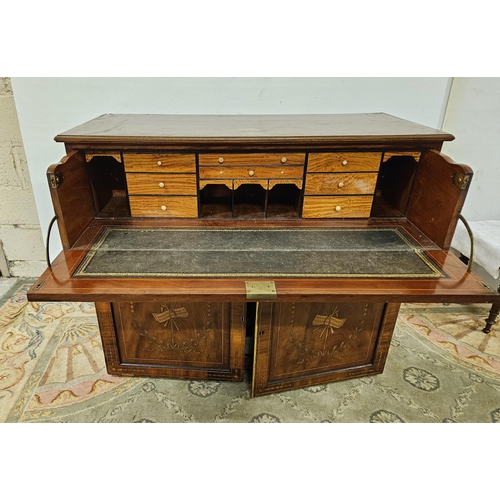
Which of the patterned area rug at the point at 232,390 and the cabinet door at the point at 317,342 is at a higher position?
the cabinet door at the point at 317,342

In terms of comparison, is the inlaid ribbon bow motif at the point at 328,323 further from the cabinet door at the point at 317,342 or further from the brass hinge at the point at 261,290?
the brass hinge at the point at 261,290

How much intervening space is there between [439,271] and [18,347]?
96.5 inches

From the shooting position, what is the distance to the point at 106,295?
1.32 meters

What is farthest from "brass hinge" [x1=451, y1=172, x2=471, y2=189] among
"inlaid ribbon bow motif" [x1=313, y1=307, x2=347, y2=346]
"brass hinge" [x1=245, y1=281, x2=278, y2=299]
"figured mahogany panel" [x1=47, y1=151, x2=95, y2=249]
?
"figured mahogany panel" [x1=47, y1=151, x2=95, y2=249]

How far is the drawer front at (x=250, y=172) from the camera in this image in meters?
1.75

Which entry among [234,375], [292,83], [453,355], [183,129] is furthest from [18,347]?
[453,355]

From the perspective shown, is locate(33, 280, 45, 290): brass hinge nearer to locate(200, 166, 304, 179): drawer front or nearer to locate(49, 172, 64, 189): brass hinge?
locate(49, 172, 64, 189): brass hinge

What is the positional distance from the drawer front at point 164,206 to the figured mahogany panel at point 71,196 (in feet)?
0.70

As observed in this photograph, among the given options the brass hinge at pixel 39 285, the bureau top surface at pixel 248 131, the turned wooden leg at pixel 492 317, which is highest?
the bureau top surface at pixel 248 131

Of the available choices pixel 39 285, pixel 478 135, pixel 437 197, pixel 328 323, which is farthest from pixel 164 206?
pixel 478 135

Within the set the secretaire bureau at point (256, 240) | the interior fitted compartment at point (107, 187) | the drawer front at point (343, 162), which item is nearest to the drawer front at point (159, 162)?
the secretaire bureau at point (256, 240)

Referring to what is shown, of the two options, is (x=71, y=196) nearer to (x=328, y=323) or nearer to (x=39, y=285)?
(x=39, y=285)

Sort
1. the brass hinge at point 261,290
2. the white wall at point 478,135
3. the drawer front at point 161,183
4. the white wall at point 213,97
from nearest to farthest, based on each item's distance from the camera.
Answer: the brass hinge at point 261,290 → the drawer front at point 161,183 → the white wall at point 213,97 → the white wall at point 478,135

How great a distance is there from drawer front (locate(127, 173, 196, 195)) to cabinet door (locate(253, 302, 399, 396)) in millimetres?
675
